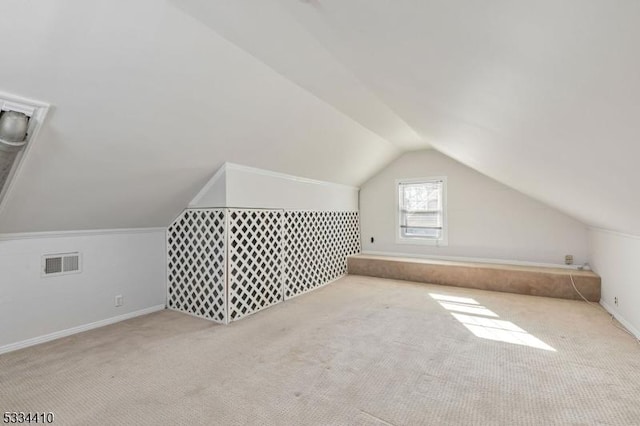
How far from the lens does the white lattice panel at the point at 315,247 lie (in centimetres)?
457

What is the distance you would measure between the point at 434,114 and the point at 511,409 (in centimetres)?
219

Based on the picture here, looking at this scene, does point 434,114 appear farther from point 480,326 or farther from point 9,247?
point 9,247

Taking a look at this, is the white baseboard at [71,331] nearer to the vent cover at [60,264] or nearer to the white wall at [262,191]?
the vent cover at [60,264]

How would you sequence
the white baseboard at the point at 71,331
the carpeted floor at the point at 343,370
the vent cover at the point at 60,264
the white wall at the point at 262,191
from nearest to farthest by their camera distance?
the carpeted floor at the point at 343,370
the white baseboard at the point at 71,331
the vent cover at the point at 60,264
the white wall at the point at 262,191

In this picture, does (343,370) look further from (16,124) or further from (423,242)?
(423,242)

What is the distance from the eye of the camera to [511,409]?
6.23 feet

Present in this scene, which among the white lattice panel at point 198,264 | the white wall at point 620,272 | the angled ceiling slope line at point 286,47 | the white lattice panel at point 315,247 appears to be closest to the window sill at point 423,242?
the white lattice panel at point 315,247

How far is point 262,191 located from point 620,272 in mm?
4293

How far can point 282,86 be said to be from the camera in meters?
2.85

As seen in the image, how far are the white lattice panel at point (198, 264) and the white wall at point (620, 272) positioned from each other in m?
4.28

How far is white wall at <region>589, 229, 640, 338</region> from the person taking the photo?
9.70 feet

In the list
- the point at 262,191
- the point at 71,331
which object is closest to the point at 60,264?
the point at 71,331

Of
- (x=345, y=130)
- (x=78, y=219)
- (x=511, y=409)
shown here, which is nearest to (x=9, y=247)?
(x=78, y=219)

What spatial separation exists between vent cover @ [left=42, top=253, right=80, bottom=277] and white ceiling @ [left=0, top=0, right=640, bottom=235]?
329mm
